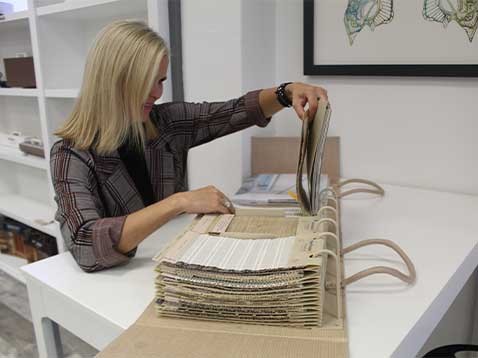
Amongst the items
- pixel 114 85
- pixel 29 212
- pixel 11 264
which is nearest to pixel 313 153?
pixel 114 85

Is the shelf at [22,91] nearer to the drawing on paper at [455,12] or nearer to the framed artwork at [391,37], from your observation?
the framed artwork at [391,37]

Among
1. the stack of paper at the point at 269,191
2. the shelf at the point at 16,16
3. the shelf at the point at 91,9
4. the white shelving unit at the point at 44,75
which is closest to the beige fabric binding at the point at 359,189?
the stack of paper at the point at 269,191

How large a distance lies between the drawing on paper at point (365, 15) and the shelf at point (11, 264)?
219 centimetres

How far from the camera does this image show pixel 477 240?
0.99 m

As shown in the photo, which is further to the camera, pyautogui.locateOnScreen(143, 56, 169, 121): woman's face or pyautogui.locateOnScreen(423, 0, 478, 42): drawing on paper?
pyautogui.locateOnScreen(423, 0, 478, 42): drawing on paper

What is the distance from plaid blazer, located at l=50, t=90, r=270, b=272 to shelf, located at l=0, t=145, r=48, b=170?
47.3 inches

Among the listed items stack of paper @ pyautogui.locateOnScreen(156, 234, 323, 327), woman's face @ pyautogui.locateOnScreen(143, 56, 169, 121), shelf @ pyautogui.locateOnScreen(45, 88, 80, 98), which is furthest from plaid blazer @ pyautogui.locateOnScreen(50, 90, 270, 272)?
shelf @ pyautogui.locateOnScreen(45, 88, 80, 98)

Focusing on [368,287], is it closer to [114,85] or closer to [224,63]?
[114,85]

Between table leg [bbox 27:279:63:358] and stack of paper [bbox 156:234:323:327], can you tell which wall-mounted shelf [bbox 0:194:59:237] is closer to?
table leg [bbox 27:279:63:358]

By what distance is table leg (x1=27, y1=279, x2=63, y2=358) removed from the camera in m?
0.92

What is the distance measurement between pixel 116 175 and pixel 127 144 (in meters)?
0.09

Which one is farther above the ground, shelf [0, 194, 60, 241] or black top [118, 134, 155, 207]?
black top [118, 134, 155, 207]

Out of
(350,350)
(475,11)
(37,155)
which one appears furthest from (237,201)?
(37,155)

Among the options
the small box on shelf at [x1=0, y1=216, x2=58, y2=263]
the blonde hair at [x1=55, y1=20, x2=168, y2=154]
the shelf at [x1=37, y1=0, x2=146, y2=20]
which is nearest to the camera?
the blonde hair at [x1=55, y1=20, x2=168, y2=154]
